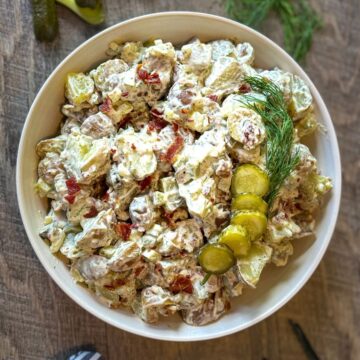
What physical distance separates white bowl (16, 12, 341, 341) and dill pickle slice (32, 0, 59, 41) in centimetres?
23

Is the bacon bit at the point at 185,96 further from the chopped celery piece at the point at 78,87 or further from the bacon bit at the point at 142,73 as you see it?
the chopped celery piece at the point at 78,87

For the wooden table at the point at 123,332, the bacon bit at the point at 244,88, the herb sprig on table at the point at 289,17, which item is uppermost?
the herb sprig on table at the point at 289,17

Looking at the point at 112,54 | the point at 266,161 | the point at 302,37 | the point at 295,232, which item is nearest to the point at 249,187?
the point at 266,161

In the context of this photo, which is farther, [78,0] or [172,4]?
[172,4]

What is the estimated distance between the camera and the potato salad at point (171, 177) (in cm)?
189

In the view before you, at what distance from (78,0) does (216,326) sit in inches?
51.9

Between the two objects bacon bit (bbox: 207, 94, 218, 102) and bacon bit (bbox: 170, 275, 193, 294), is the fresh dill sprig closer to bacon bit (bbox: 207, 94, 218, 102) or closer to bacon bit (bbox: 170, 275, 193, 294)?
bacon bit (bbox: 207, 94, 218, 102)

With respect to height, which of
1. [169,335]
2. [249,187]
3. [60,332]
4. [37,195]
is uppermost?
[249,187]

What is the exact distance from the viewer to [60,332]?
2236 mm

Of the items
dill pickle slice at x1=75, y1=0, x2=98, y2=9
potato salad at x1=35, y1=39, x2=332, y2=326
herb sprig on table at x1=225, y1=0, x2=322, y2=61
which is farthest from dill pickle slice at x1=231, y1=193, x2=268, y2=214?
dill pickle slice at x1=75, y1=0, x2=98, y2=9

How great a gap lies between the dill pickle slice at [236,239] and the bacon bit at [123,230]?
1.03 ft

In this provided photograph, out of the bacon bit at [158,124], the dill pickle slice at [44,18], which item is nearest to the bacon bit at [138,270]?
the bacon bit at [158,124]

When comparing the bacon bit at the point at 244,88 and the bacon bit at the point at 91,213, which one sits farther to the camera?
the bacon bit at the point at 244,88

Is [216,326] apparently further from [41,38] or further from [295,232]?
[41,38]
